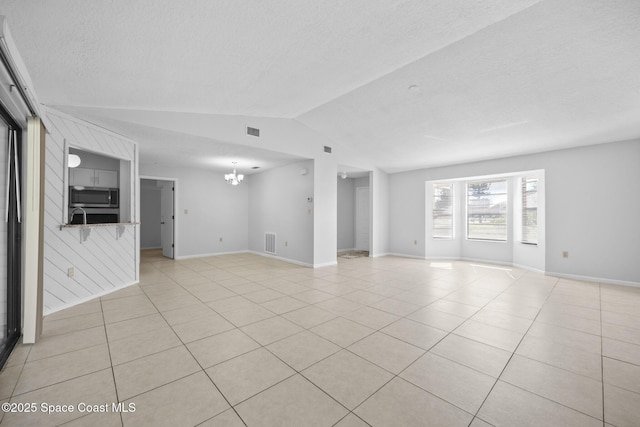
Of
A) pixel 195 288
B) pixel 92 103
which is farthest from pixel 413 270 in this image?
pixel 92 103

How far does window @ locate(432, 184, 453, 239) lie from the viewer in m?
7.18

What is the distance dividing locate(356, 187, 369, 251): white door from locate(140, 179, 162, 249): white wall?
6.75m

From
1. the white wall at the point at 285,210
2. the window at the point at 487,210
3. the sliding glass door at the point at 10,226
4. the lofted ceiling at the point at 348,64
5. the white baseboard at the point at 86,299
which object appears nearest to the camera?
the lofted ceiling at the point at 348,64

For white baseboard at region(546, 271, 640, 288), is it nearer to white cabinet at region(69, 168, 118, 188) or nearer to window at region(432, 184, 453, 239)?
window at region(432, 184, 453, 239)

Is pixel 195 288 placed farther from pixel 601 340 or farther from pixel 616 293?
pixel 616 293

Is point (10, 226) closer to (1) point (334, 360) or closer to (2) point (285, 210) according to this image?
(1) point (334, 360)

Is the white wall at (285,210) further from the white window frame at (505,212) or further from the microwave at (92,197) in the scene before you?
the white window frame at (505,212)

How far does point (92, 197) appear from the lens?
507cm

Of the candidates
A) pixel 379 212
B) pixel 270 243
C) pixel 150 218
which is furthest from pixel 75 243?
pixel 379 212

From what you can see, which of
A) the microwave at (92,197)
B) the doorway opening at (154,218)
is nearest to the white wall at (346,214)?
the doorway opening at (154,218)

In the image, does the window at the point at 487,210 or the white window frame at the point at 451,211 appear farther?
the white window frame at the point at 451,211

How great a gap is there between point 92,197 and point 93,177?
0.48 meters

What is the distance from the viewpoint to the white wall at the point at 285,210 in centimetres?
601

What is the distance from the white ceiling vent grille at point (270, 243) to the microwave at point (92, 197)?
348cm
